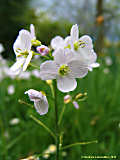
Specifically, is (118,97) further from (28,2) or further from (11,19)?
(28,2)

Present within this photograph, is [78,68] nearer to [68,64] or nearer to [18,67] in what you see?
[68,64]

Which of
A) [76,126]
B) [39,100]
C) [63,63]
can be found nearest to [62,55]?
[63,63]

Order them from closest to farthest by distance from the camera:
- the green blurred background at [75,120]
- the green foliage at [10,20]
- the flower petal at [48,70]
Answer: the flower petal at [48,70]
the green blurred background at [75,120]
the green foliage at [10,20]

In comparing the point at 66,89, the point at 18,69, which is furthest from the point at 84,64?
the point at 18,69

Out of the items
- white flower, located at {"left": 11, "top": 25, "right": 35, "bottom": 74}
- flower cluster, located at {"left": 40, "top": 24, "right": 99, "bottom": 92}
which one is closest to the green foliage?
white flower, located at {"left": 11, "top": 25, "right": 35, "bottom": 74}

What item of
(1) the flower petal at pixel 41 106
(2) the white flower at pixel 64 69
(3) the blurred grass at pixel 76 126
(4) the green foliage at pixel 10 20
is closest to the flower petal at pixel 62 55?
(2) the white flower at pixel 64 69

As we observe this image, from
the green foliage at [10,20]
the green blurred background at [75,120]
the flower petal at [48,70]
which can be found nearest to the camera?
the flower petal at [48,70]

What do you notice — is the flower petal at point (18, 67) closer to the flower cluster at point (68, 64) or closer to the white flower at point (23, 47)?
the white flower at point (23, 47)
